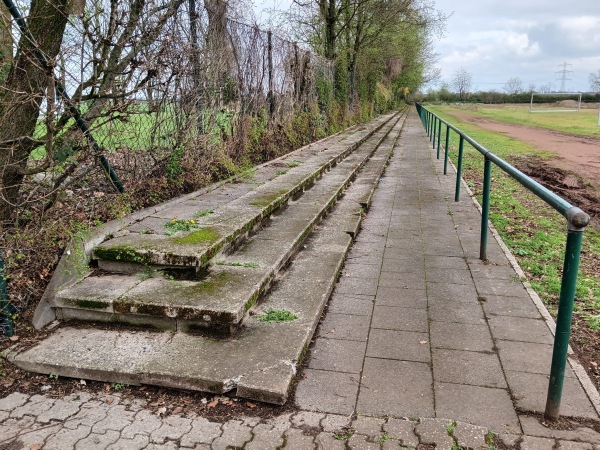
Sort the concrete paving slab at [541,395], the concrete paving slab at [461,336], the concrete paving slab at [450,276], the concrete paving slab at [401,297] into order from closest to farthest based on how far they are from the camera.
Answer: the concrete paving slab at [541,395] < the concrete paving slab at [461,336] < the concrete paving slab at [401,297] < the concrete paving slab at [450,276]

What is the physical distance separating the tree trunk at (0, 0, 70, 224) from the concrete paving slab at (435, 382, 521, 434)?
2929 mm

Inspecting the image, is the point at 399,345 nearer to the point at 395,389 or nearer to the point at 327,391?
the point at 395,389

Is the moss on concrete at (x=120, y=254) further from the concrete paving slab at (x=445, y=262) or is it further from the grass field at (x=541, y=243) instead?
the grass field at (x=541, y=243)

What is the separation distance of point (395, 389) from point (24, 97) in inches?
118

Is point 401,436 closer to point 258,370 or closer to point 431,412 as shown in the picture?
point 431,412

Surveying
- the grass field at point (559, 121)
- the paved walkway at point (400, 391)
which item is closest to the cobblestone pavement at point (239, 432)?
the paved walkway at point (400, 391)

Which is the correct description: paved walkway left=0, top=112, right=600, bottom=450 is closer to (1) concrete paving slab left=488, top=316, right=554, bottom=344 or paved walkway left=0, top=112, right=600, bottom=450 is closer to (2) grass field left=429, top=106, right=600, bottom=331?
(1) concrete paving slab left=488, top=316, right=554, bottom=344

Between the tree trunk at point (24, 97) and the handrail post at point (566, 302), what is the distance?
3167 millimetres

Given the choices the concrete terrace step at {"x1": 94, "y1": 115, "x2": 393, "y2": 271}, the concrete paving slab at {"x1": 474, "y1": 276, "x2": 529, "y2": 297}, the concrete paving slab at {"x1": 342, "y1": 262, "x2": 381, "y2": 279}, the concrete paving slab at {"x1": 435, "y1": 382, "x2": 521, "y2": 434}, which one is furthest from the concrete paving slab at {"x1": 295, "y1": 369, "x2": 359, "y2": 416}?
the concrete paving slab at {"x1": 474, "y1": 276, "x2": 529, "y2": 297}

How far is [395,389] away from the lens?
2584mm

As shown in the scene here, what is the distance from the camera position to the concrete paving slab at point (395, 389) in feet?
7.91

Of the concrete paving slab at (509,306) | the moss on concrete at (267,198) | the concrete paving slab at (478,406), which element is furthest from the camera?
the moss on concrete at (267,198)

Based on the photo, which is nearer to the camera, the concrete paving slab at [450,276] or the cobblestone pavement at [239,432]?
the cobblestone pavement at [239,432]

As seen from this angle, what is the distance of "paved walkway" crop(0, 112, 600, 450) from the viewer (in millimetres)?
2207
